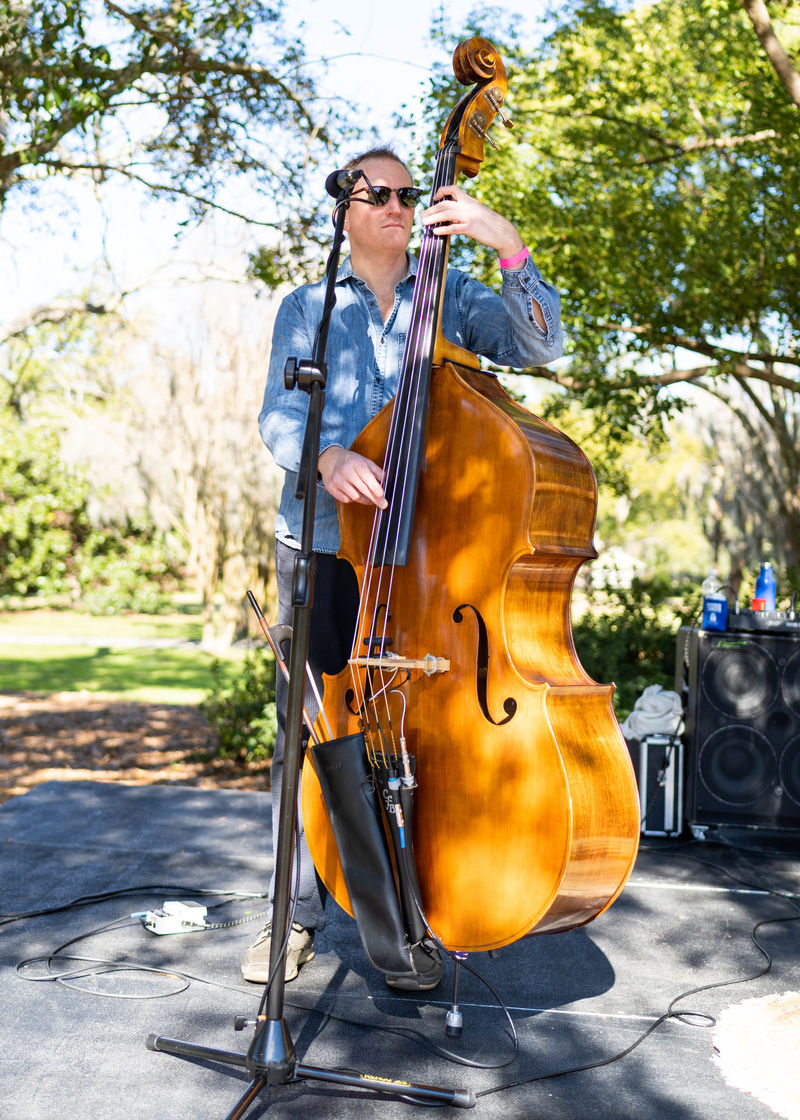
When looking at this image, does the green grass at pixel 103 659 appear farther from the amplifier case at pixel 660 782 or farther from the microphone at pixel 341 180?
the microphone at pixel 341 180

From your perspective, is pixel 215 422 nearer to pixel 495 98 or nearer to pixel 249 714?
pixel 249 714

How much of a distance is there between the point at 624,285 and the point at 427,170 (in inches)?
45.7

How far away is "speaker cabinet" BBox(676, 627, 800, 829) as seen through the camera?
3701mm

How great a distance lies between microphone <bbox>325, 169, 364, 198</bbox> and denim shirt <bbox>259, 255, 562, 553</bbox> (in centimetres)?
43

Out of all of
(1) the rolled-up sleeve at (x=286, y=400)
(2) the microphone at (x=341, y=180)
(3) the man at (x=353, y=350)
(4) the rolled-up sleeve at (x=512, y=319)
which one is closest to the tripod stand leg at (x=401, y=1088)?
(3) the man at (x=353, y=350)

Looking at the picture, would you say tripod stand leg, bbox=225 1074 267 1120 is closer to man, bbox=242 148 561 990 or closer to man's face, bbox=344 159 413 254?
man, bbox=242 148 561 990

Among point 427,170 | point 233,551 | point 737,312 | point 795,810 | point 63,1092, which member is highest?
point 427,170

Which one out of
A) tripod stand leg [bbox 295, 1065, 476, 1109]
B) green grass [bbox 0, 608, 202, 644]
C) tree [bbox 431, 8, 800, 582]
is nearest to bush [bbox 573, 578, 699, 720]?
tree [bbox 431, 8, 800, 582]

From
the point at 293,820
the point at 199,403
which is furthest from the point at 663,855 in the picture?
the point at 199,403

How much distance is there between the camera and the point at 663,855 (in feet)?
11.7

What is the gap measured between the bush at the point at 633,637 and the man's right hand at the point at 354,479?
4219mm

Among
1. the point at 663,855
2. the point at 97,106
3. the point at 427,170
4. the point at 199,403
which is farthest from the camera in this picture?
the point at 199,403

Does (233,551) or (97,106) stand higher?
(97,106)

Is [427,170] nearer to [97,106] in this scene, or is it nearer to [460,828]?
[97,106]
